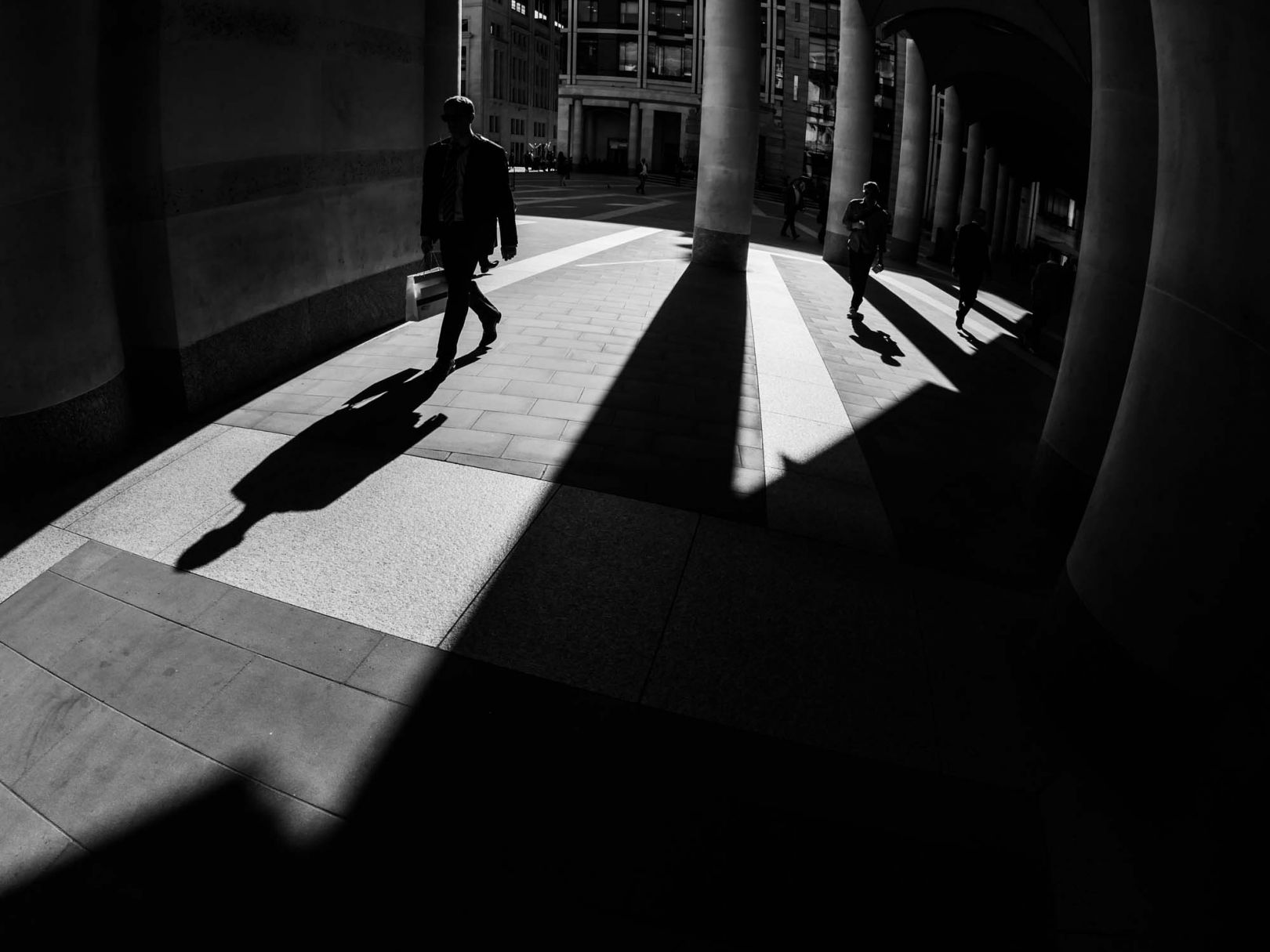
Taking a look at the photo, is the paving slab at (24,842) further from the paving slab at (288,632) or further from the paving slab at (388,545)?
the paving slab at (388,545)

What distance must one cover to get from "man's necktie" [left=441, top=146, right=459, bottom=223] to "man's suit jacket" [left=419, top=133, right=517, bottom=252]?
0.03 meters

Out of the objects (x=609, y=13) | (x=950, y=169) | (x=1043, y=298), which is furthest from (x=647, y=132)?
(x=1043, y=298)

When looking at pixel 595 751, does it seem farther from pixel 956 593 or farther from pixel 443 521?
pixel 956 593

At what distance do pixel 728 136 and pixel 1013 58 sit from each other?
19035mm

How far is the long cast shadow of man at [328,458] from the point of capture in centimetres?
445

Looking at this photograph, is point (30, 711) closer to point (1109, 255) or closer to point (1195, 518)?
point (1195, 518)

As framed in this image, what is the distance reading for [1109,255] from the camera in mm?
5832

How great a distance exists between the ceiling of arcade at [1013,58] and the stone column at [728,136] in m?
7.67

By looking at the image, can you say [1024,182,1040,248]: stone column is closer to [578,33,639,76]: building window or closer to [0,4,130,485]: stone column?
[578,33,639,76]: building window

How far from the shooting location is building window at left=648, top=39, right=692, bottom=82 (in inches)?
2936

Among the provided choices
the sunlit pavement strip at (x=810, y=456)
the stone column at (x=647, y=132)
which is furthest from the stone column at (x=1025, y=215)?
the sunlit pavement strip at (x=810, y=456)

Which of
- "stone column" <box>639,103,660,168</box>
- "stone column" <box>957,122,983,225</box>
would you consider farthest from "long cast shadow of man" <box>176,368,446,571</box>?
"stone column" <box>639,103,660,168</box>

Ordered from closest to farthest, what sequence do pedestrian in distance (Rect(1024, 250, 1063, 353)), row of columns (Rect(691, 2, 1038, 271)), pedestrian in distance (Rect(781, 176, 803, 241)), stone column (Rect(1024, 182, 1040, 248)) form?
pedestrian in distance (Rect(1024, 250, 1063, 353))
row of columns (Rect(691, 2, 1038, 271))
pedestrian in distance (Rect(781, 176, 803, 241))
stone column (Rect(1024, 182, 1040, 248))

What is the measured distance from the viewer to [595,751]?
9.67 feet
